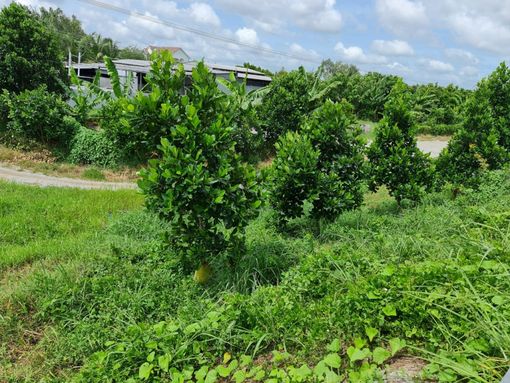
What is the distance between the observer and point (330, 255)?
385 centimetres

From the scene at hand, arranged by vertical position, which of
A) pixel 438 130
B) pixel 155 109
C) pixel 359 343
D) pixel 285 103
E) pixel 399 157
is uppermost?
pixel 285 103

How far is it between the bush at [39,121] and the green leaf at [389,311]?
1550cm

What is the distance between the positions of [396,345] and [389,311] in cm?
25

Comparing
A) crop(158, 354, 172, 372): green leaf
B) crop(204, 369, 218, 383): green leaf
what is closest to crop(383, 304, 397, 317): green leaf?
crop(204, 369, 218, 383): green leaf

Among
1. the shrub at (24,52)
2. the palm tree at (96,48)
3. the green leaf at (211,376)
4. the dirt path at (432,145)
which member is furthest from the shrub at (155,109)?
the palm tree at (96,48)

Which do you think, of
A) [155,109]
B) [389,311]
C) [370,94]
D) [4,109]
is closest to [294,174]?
[155,109]

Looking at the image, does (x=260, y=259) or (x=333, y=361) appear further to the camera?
(x=260, y=259)

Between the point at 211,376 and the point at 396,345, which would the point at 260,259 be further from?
the point at 396,345

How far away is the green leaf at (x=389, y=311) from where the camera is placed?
2.54 m

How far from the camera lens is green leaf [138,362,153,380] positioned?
2695 millimetres

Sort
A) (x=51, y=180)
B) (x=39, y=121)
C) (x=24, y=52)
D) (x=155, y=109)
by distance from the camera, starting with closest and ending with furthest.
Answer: (x=155, y=109), (x=51, y=180), (x=39, y=121), (x=24, y=52)

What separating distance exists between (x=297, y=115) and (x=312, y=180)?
11.9 meters

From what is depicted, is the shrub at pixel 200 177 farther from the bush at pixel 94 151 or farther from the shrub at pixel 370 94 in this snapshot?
the shrub at pixel 370 94

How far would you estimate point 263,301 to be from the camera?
3.46 m
